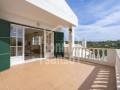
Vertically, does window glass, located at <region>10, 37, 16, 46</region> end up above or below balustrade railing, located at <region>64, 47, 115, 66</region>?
above

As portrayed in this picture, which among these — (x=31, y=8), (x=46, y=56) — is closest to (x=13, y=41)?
(x=31, y=8)

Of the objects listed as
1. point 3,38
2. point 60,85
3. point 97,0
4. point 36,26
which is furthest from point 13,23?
point 97,0

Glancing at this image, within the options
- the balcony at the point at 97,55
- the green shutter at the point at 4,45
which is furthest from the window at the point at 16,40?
the balcony at the point at 97,55

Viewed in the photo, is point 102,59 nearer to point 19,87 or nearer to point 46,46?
point 46,46

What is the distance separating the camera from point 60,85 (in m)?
4.21

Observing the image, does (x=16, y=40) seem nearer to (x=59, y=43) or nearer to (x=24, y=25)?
(x=24, y=25)

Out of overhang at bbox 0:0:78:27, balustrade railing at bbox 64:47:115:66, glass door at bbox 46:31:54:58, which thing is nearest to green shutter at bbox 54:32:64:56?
glass door at bbox 46:31:54:58

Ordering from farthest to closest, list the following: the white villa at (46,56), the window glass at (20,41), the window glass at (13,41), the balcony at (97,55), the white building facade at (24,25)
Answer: the window glass at (20,41), the window glass at (13,41), the balcony at (97,55), the white building facade at (24,25), the white villa at (46,56)

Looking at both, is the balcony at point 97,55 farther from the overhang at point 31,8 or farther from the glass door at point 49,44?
the overhang at point 31,8

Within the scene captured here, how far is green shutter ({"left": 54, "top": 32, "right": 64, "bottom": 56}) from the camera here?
36.6ft

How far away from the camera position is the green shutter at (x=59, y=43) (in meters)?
11.2

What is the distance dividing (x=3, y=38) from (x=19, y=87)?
2.82m

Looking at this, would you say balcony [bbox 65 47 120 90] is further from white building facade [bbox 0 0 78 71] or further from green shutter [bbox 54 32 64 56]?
white building facade [bbox 0 0 78 71]

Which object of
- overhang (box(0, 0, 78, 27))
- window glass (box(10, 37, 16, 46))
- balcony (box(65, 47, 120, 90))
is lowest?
balcony (box(65, 47, 120, 90))
